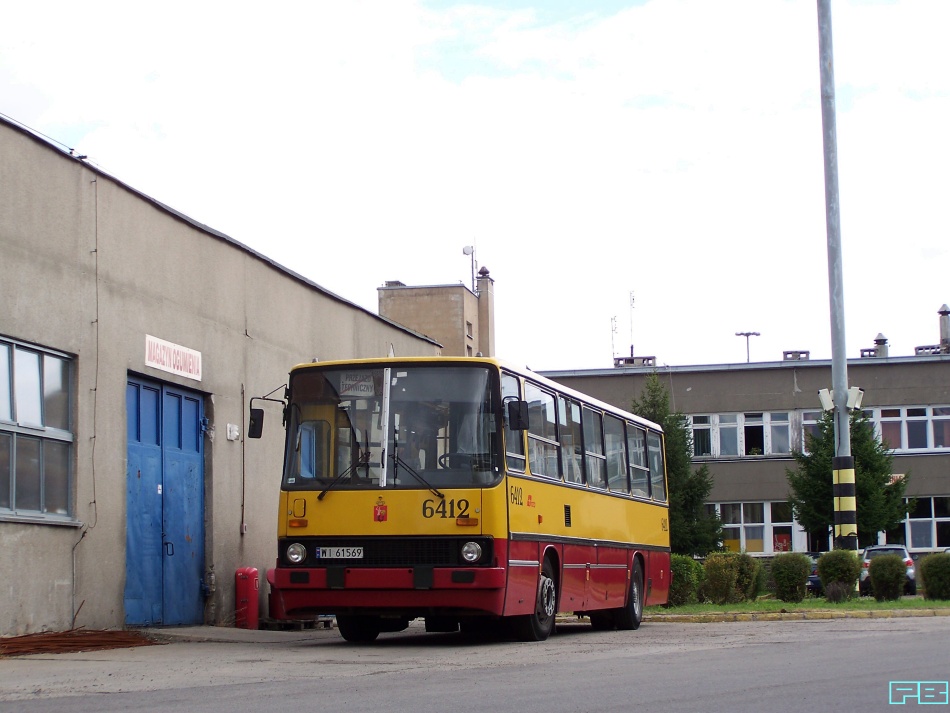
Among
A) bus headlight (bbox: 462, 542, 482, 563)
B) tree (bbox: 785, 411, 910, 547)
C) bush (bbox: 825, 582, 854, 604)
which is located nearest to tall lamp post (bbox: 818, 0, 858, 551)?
bush (bbox: 825, 582, 854, 604)

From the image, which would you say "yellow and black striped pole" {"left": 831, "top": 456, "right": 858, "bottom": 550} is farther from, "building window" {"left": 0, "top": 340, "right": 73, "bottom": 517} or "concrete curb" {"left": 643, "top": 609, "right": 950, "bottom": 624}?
"building window" {"left": 0, "top": 340, "right": 73, "bottom": 517}

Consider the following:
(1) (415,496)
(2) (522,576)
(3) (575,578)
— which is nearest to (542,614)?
(2) (522,576)

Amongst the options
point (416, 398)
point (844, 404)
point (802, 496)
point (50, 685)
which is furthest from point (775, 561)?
point (802, 496)

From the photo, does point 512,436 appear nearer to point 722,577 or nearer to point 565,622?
point 565,622

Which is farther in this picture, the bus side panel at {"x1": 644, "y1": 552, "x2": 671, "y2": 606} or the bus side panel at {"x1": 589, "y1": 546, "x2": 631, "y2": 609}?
the bus side panel at {"x1": 644, "y1": 552, "x2": 671, "y2": 606}

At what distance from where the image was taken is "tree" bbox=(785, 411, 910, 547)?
47.0 m

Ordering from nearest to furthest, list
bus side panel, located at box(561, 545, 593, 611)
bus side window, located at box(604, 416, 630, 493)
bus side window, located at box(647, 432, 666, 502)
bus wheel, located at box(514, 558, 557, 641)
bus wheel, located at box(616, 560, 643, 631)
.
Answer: bus wheel, located at box(514, 558, 557, 641) → bus side panel, located at box(561, 545, 593, 611) → bus side window, located at box(604, 416, 630, 493) → bus wheel, located at box(616, 560, 643, 631) → bus side window, located at box(647, 432, 666, 502)

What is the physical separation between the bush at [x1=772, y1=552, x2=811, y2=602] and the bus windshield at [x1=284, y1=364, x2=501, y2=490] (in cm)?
1228

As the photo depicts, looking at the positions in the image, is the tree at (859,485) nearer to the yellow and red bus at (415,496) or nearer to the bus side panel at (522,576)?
the bus side panel at (522,576)

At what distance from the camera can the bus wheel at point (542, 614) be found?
16.0 m

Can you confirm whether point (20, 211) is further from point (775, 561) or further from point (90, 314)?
point (775, 561)

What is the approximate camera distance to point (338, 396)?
15633 mm

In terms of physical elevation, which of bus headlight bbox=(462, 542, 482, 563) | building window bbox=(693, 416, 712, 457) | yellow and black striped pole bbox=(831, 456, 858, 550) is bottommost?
bus headlight bbox=(462, 542, 482, 563)

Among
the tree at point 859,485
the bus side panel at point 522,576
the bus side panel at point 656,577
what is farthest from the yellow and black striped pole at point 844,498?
the tree at point 859,485
